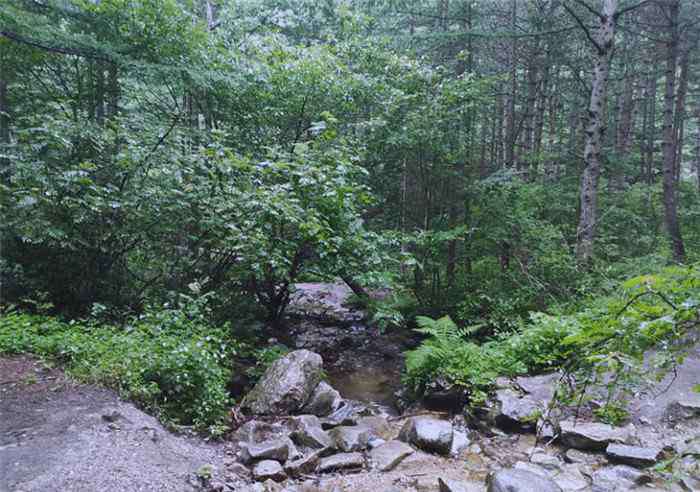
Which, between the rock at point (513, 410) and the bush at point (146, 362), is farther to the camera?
the rock at point (513, 410)

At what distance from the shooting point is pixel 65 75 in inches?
382

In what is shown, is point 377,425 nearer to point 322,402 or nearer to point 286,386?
point 322,402

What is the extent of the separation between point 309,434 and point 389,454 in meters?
0.99

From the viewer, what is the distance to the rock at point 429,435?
17.8 feet

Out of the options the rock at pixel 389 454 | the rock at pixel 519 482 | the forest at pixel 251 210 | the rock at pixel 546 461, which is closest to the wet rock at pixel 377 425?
the rock at pixel 389 454

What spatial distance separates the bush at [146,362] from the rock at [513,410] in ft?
11.9

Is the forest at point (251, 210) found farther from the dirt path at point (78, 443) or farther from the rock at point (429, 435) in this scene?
the rock at point (429, 435)

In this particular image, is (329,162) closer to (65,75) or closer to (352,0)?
Answer: (65,75)

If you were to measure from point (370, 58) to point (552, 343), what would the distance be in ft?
27.6

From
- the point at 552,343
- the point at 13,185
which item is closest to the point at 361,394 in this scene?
the point at 552,343

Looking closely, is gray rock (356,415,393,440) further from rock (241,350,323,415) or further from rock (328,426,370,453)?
rock (241,350,323,415)

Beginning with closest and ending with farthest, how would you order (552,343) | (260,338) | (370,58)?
1. (552,343)
2. (260,338)
3. (370,58)

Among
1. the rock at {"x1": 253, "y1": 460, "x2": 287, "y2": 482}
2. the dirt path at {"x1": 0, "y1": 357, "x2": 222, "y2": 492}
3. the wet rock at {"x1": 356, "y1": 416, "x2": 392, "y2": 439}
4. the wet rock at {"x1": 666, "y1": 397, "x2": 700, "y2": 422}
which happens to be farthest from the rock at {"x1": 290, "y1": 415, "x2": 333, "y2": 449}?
the wet rock at {"x1": 666, "y1": 397, "x2": 700, "y2": 422}

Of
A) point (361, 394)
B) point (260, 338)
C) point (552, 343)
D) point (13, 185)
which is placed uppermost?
point (13, 185)
